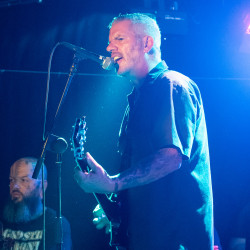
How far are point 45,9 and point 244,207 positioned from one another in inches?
146

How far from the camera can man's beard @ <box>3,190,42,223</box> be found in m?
4.14

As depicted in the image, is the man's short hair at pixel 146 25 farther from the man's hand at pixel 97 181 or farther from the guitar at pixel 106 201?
the man's hand at pixel 97 181

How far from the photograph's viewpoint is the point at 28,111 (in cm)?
459

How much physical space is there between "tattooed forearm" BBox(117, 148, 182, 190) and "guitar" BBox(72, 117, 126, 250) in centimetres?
45

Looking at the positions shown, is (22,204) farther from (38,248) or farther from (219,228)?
(219,228)

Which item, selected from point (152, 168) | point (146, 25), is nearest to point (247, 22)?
point (146, 25)

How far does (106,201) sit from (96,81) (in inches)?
95.5

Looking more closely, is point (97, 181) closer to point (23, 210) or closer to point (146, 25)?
point (146, 25)

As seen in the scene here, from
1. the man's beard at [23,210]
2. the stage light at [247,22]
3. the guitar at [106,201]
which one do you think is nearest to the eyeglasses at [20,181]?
the man's beard at [23,210]

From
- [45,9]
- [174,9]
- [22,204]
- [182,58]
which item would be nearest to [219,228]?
[182,58]

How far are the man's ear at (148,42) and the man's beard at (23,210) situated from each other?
2632mm

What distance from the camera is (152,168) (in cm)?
194

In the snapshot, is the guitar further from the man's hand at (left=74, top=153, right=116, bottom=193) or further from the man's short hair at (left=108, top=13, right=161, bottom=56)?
the man's short hair at (left=108, top=13, right=161, bottom=56)

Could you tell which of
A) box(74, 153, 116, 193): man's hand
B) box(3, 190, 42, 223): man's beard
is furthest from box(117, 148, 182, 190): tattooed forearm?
box(3, 190, 42, 223): man's beard
